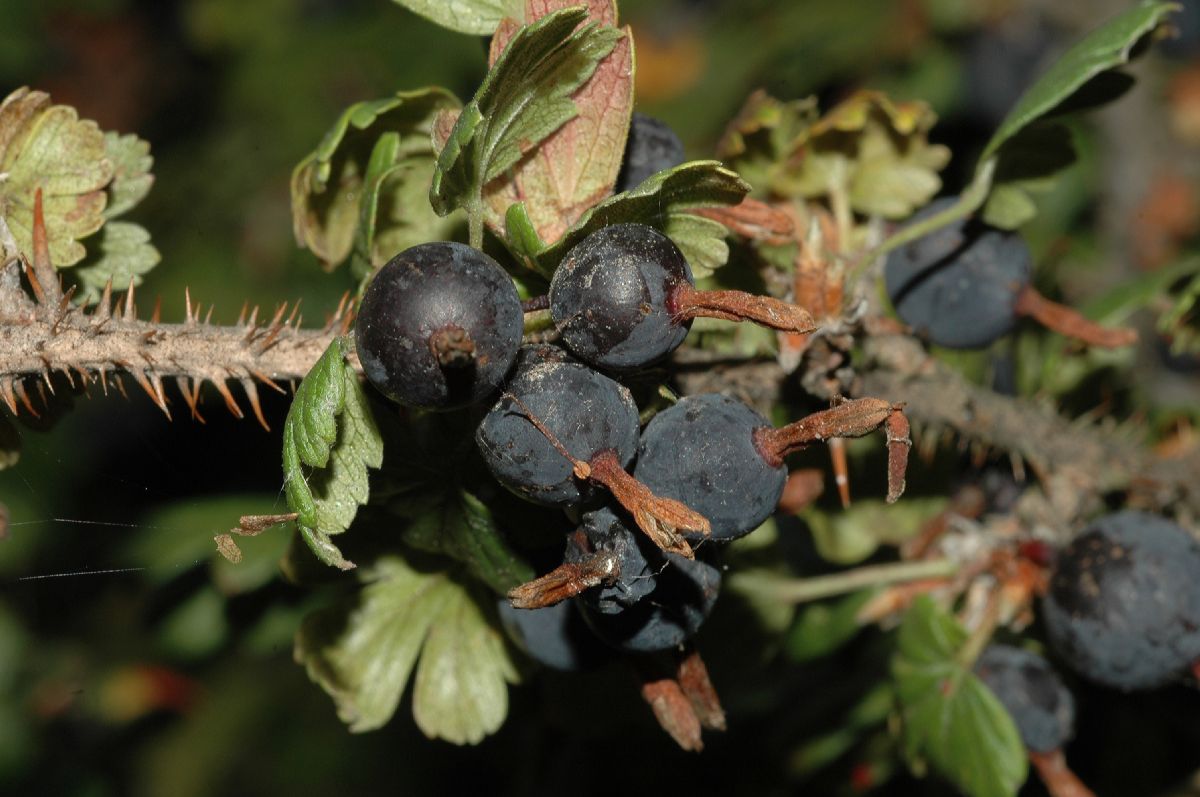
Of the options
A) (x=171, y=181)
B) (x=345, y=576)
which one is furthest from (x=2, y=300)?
(x=171, y=181)

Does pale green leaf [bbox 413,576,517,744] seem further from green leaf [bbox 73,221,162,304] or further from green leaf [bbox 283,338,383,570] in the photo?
green leaf [bbox 73,221,162,304]

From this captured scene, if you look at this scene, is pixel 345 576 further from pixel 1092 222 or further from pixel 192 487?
pixel 1092 222

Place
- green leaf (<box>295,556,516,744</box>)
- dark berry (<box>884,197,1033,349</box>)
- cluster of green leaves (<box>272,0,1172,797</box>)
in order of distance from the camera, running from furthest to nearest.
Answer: dark berry (<box>884,197,1033,349</box>), green leaf (<box>295,556,516,744</box>), cluster of green leaves (<box>272,0,1172,797</box>)

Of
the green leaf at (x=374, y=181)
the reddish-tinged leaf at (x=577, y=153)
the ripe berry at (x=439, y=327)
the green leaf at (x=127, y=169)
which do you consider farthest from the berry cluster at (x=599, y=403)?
the green leaf at (x=127, y=169)

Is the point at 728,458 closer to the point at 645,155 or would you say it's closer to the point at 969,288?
the point at 645,155

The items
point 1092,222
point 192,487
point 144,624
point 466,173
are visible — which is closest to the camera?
point 466,173

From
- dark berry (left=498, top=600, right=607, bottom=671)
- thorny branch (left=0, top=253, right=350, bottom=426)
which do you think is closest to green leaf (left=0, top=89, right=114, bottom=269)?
thorny branch (left=0, top=253, right=350, bottom=426)
